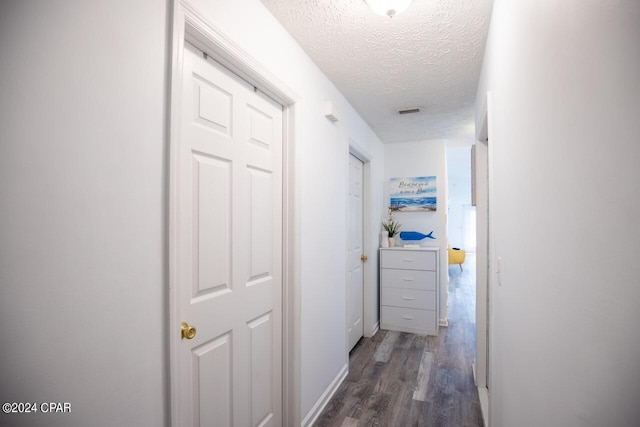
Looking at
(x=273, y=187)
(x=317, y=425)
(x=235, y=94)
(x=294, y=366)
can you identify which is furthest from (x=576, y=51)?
(x=317, y=425)

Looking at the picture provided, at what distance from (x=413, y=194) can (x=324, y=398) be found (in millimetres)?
2845

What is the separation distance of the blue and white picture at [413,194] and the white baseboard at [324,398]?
2285 mm

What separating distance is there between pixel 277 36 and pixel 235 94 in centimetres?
50

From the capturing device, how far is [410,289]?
3.79 metres

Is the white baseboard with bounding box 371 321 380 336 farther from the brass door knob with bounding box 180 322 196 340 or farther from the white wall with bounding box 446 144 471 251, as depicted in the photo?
the white wall with bounding box 446 144 471 251

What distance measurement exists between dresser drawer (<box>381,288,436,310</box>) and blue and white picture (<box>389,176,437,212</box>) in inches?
43.7

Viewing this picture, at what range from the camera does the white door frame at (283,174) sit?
1.02 m

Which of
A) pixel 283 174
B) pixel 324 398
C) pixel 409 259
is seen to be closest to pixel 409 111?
pixel 409 259

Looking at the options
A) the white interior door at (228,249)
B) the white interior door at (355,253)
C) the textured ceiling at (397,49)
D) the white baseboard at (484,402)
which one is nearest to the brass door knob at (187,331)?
the white interior door at (228,249)

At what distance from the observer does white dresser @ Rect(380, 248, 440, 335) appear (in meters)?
3.70

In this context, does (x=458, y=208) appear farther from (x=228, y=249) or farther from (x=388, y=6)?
(x=228, y=249)

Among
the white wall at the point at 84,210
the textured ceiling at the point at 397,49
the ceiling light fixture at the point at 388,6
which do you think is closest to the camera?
the white wall at the point at 84,210

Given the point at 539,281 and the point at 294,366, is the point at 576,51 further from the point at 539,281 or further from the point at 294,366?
the point at 294,366

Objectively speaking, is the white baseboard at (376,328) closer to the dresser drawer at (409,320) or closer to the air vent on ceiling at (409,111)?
the dresser drawer at (409,320)
